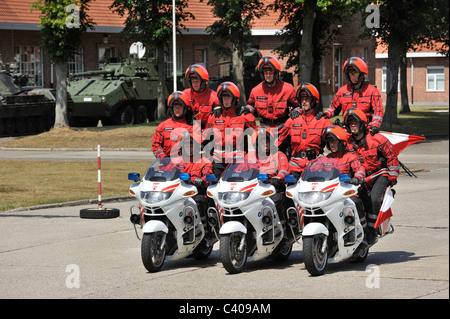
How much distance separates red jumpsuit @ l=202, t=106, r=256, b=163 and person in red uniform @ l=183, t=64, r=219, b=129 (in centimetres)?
57

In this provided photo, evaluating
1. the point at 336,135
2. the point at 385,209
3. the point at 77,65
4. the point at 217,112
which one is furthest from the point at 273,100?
the point at 77,65

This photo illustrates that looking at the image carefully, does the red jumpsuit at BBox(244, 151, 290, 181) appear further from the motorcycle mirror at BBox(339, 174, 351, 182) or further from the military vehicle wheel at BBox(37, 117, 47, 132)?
the military vehicle wheel at BBox(37, 117, 47, 132)

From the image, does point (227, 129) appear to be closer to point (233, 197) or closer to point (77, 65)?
point (233, 197)

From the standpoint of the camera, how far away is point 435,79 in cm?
7412

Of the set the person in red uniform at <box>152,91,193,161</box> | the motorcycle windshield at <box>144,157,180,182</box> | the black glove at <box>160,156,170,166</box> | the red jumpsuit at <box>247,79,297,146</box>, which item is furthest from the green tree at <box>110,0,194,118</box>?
the motorcycle windshield at <box>144,157,180,182</box>

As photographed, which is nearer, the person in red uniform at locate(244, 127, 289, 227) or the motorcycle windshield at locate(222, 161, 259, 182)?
the motorcycle windshield at locate(222, 161, 259, 182)

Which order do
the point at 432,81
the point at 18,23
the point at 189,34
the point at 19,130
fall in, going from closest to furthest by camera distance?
the point at 19,130, the point at 18,23, the point at 189,34, the point at 432,81

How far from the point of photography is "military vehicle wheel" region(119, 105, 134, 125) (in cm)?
4366

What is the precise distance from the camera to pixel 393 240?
12.2 m
